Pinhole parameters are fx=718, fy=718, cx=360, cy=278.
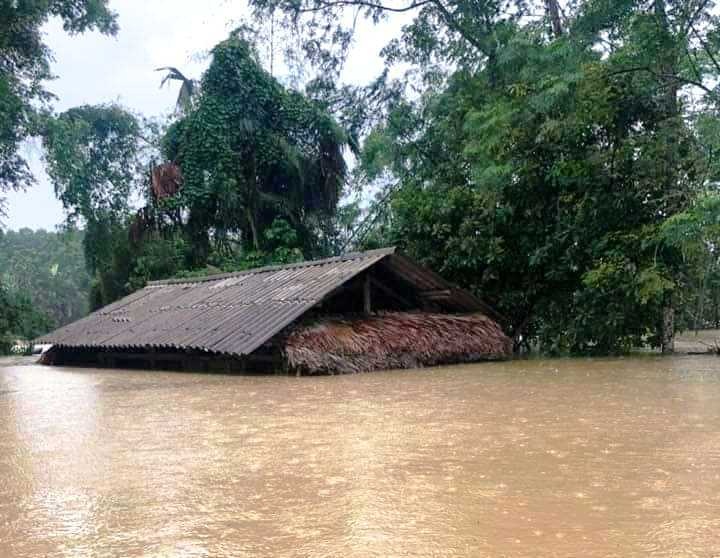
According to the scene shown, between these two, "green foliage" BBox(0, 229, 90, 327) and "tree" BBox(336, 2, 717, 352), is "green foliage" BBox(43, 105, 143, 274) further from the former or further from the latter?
"green foliage" BBox(0, 229, 90, 327)

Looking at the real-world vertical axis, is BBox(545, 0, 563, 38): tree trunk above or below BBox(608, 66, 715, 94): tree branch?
above

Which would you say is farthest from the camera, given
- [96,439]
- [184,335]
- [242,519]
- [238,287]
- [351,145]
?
[351,145]

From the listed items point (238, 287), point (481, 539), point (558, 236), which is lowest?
point (481, 539)

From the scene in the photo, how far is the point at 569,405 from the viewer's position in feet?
19.5

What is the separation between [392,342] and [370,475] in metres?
6.82

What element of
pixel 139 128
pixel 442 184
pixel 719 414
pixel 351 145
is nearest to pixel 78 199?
pixel 139 128

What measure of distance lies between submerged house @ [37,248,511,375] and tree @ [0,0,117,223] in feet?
19.7

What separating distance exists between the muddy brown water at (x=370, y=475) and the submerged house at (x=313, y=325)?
2.62 meters

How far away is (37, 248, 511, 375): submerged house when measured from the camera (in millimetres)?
9523

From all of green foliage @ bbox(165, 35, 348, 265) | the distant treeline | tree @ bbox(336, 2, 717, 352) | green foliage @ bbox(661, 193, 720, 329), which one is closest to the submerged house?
tree @ bbox(336, 2, 717, 352)

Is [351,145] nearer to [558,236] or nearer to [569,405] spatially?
[558,236]

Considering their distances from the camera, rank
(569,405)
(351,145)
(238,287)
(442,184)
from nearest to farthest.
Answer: (569,405), (238,287), (442,184), (351,145)

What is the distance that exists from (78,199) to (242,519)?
1736 centimetres

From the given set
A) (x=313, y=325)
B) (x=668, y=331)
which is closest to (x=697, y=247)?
(x=668, y=331)
